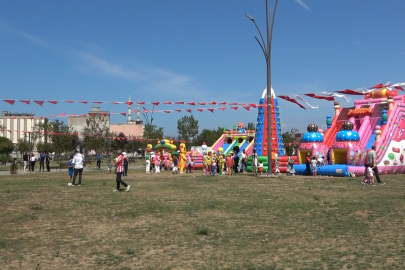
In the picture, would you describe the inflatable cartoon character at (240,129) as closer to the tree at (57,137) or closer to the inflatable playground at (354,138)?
the inflatable playground at (354,138)

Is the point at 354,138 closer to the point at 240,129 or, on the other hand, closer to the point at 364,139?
the point at 364,139

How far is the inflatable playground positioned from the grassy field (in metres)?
10.7

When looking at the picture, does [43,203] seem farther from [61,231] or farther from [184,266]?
[184,266]

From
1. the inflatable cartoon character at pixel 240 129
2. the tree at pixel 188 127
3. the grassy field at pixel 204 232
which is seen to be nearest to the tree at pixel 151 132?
the tree at pixel 188 127

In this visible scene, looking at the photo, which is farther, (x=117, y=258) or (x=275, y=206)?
(x=275, y=206)

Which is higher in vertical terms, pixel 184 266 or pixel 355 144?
pixel 355 144

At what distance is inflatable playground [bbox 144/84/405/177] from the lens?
24141 millimetres

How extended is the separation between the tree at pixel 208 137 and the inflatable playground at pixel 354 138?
44611 mm

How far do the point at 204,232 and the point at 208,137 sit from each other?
70.0 meters

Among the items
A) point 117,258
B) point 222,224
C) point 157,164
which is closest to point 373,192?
point 222,224

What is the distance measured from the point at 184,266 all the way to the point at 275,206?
569 centimetres

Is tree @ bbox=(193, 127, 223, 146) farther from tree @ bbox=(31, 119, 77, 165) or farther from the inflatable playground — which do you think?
A: the inflatable playground

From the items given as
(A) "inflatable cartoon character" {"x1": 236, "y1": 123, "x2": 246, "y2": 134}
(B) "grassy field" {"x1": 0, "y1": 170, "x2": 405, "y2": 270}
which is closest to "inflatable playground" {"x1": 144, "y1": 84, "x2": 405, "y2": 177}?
(B) "grassy field" {"x1": 0, "y1": 170, "x2": 405, "y2": 270}

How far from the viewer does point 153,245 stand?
7453 mm
